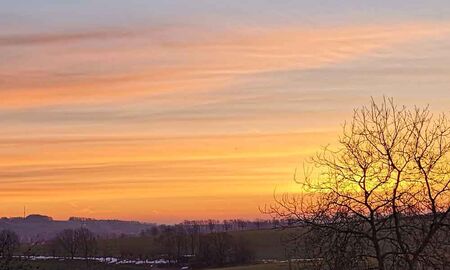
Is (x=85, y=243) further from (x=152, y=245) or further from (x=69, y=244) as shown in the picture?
(x=152, y=245)

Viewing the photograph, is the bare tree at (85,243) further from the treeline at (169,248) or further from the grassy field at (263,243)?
the grassy field at (263,243)

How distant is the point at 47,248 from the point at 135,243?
18.1m

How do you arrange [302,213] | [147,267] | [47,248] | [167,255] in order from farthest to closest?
[47,248] < [167,255] < [147,267] < [302,213]

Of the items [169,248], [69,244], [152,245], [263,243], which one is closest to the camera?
[169,248]

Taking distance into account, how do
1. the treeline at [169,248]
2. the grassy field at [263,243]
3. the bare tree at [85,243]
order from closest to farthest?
1. the treeline at [169,248]
2. the grassy field at [263,243]
3. the bare tree at [85,243]

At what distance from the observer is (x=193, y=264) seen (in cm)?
11050

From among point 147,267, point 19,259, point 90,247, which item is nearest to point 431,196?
point 19,259

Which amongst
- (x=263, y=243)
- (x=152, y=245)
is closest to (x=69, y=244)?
(x=152, y=245)

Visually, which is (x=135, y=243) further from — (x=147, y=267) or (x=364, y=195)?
(x=364, y=195)

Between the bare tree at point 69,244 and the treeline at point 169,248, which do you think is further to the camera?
the bare tree at point 69,244

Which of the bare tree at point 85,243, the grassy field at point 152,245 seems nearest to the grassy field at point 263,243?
the grassy field at point 152,245

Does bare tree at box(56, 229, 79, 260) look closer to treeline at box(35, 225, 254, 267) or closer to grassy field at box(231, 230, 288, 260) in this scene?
treeline at box(35, 225, 254, 267)

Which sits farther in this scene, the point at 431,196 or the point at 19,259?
the point at 19,259

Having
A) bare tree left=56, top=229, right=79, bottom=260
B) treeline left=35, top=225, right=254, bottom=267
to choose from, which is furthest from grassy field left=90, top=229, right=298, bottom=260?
bare tree left=56, top=229, right=79, bottom=260
